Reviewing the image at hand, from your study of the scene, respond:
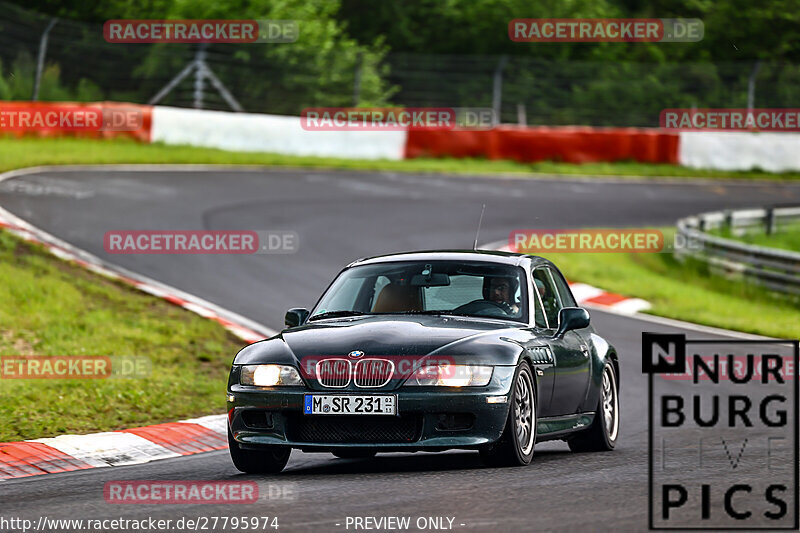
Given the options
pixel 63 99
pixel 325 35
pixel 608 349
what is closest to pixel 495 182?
pixel 63 99

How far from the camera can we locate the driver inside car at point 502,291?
331 inches

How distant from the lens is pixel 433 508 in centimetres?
588

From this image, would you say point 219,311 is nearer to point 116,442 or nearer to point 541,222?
point 116,442

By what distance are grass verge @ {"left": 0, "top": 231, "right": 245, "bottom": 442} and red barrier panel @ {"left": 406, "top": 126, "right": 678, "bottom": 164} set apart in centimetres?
1841

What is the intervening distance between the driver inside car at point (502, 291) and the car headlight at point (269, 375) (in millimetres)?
1633

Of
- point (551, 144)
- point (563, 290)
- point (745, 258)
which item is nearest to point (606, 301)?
point (745, 258)

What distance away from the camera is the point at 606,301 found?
18.0 m

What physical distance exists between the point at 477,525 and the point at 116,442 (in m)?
4.19

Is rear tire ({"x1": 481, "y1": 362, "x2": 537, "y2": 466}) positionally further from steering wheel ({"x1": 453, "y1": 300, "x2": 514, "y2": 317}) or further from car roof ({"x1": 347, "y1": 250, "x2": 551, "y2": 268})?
car roof ({"x1": 347, "y1": 250, "x2": 551, "y2": 268})

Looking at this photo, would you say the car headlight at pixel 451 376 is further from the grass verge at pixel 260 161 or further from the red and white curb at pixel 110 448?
the grass verge at pixel 260 161

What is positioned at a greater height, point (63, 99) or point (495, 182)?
point (63, 99)

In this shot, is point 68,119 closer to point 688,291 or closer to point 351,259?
point 351,259

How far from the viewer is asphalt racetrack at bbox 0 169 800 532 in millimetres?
6012

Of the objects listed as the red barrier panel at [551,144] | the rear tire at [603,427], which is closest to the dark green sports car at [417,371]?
the rear tire at [603,427]
